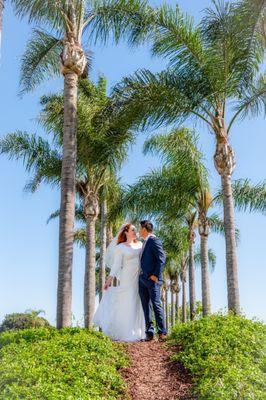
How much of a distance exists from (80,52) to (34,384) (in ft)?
27.6

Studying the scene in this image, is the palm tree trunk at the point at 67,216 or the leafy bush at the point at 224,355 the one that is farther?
the palm tree trunk at the point at 67,216

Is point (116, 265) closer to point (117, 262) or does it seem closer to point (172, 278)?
point (117, 262)

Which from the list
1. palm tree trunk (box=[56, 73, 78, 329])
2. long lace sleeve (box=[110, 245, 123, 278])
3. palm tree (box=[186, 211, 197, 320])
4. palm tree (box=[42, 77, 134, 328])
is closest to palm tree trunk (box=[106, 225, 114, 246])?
palm tree (box=[186, 211, 197, 320])

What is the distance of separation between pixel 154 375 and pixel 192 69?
8.00m

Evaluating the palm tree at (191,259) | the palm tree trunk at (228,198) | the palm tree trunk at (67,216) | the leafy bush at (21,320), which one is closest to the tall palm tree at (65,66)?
the palm tree trunk at (67,216)

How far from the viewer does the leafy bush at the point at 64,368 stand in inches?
271

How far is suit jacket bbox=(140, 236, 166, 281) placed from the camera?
35.1 ft

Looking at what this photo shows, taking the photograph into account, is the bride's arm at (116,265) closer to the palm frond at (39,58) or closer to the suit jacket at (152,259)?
the suit jacket at (152,259)

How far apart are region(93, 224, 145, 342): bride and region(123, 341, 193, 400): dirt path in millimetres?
820

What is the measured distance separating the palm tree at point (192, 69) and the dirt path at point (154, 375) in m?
4.82

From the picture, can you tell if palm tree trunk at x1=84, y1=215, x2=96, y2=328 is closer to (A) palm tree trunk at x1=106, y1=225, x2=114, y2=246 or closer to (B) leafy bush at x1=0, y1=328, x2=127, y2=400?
(A) palm tree trunk at x1=106, y1=225, x2=114, y2=246

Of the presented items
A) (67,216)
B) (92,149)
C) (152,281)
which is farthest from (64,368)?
(92,149)

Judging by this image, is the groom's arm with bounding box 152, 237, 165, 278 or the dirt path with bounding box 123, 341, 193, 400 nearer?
the dirt path with bounding box 123, 341, 193, 400

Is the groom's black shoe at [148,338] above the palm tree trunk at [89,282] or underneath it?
underneath
